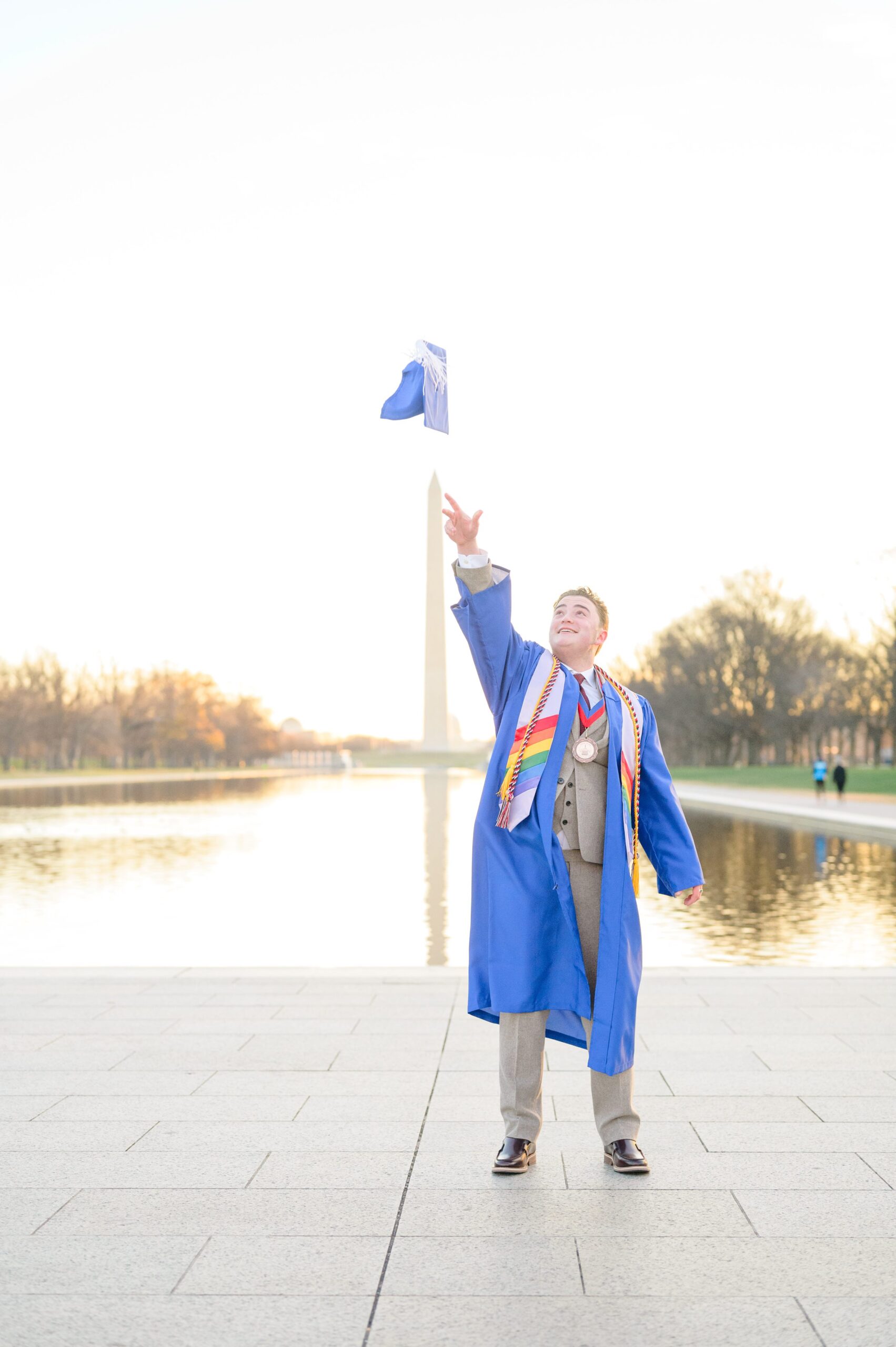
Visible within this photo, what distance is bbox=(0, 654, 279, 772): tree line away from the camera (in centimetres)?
7694

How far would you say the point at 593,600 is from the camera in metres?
4.36

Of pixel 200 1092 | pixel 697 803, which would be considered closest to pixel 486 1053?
pixel 200 1092

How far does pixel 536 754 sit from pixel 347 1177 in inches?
56.1

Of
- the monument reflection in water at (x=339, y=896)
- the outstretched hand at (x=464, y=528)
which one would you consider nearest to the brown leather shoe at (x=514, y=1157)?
the outstretched hand at (x=464, y=528)

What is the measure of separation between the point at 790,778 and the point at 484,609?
47000 mm

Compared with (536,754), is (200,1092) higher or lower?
lower

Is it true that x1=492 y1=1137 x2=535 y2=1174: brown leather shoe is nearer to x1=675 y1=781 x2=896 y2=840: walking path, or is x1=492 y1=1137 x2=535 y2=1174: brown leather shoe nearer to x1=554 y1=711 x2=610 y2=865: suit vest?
x1=554 y1=711 x2=610 y2=865: suit vest

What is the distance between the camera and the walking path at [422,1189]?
293 cm

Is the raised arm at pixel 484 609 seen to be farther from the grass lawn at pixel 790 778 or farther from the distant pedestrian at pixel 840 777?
Answer: the grass lawn at pixel 790 778

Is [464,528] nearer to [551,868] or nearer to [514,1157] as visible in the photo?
[551,868]

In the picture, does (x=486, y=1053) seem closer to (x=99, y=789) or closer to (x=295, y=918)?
(x=295, y=918)

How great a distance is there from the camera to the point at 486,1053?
5590mm

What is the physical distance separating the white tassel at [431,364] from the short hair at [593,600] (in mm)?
873

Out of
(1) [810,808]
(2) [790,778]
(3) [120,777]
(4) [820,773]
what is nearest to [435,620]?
(2) [790,778]
